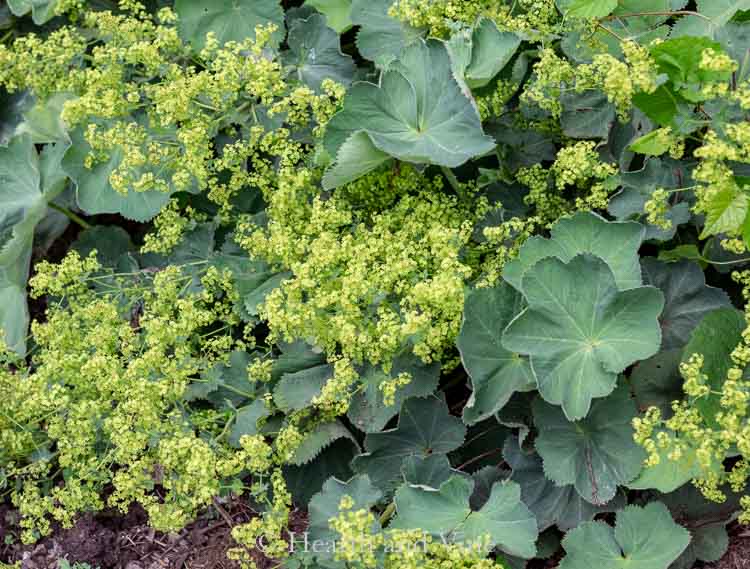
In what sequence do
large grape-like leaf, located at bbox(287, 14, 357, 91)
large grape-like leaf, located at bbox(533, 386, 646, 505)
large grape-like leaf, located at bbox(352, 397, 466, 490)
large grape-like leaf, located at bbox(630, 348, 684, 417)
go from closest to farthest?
large grape-like leaf, located at bbox(533, 386, 646, 505), large grape-like leaf, located at bbox(630, 348, 684, 417), large grape-like leaf, located at bbox(352, 397, 466, 490), large grape-like leaf, located at bbox(287, 14, 357, 91)

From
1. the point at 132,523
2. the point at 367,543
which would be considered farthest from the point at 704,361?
the point at 132,523

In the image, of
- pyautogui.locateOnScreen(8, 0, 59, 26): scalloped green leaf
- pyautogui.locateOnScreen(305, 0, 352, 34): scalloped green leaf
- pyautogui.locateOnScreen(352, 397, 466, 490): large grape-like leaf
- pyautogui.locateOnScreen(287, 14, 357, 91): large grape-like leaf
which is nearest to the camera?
pyautogui.locateOnScreen(352, 397, 466, 490): large grape-like leaf

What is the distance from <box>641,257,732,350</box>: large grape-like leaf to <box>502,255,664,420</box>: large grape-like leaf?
299mm

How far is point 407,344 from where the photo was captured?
262 cm

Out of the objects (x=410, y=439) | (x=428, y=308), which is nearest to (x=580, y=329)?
(x=428, y=308)

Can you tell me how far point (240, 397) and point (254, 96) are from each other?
95 cm

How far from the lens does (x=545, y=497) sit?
2.62 metres

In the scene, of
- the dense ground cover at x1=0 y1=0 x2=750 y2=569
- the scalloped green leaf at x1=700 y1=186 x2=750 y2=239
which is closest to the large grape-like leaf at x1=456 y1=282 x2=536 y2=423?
the dense ground cover at x1=0 y1=0 x2=750 y2=569

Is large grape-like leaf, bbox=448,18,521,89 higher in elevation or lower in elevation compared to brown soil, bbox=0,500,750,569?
higher

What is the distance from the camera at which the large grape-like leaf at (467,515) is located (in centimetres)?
236

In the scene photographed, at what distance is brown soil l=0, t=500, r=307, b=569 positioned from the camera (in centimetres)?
294

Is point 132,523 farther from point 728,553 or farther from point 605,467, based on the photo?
point 728,553

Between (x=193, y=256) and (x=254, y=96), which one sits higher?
(x=254, y=96)

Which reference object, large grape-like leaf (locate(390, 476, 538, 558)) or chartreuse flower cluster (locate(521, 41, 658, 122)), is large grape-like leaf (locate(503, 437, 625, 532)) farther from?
chartreuse flower cluster (locate(521, 41, 658, 122))
